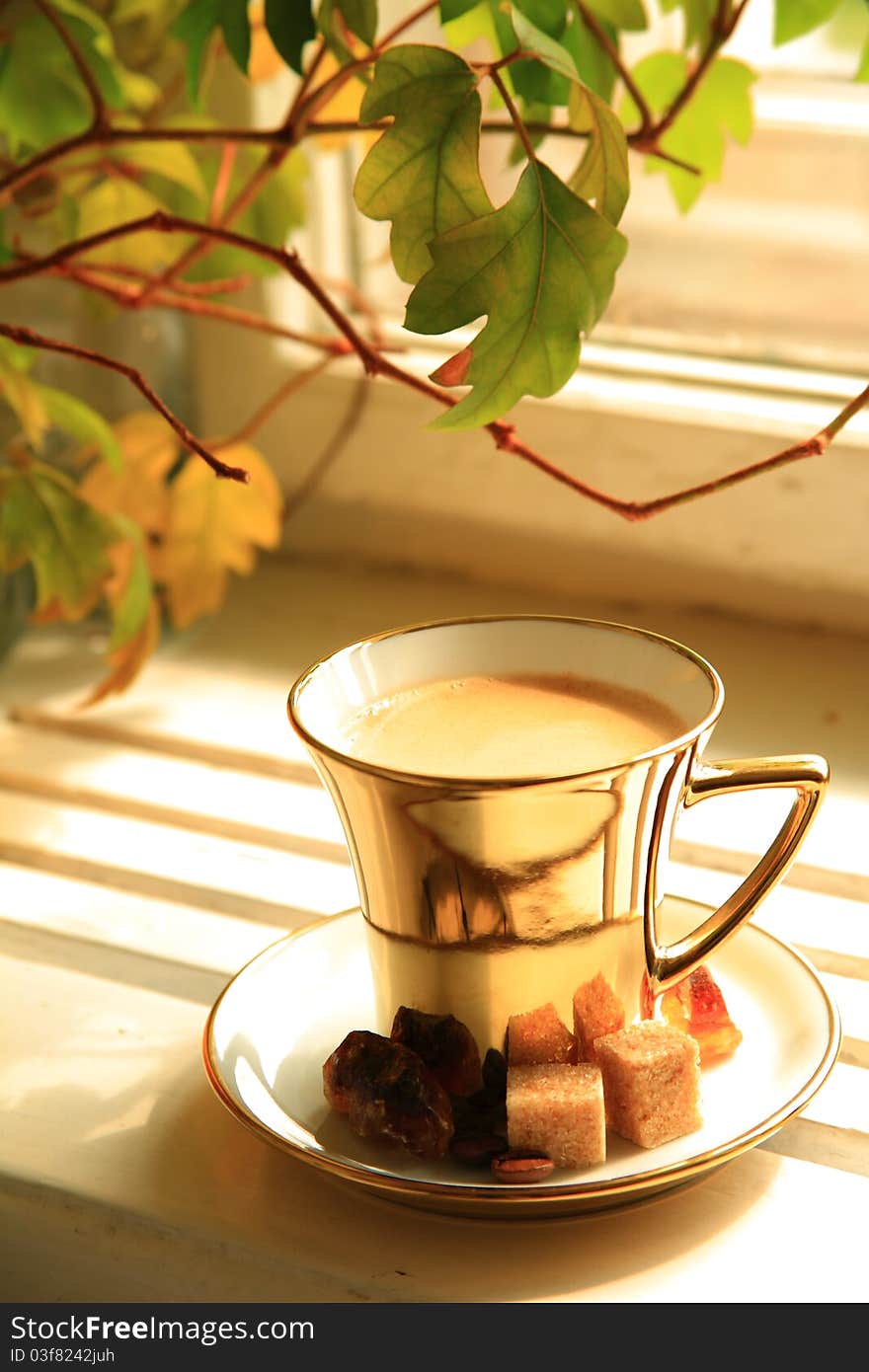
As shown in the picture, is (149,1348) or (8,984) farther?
(8,984)

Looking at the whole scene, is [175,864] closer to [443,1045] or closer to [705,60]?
[443,1045]

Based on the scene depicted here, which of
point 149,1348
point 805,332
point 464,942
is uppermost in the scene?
point 805,332

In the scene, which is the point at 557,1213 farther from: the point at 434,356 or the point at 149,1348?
the point at 434,356

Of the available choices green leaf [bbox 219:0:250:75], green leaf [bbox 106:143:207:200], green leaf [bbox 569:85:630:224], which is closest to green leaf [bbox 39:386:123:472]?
green leaf [bbox 106:143:207:200]

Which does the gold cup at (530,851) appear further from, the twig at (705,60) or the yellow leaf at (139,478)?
the yellow leaf at (139,478)

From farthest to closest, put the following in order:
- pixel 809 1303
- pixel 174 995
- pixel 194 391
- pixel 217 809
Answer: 1. pixel 194 391
2. pixel 217 809
3. pixel 174 995
4. pixel 809 1303

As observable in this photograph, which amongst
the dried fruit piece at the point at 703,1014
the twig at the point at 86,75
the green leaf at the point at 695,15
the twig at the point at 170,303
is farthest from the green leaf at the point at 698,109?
the dried fruit piece at the point at 703,1014

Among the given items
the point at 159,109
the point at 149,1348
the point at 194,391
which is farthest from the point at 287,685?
the point at 149,1348

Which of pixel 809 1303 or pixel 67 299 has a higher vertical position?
pixel 67 299
